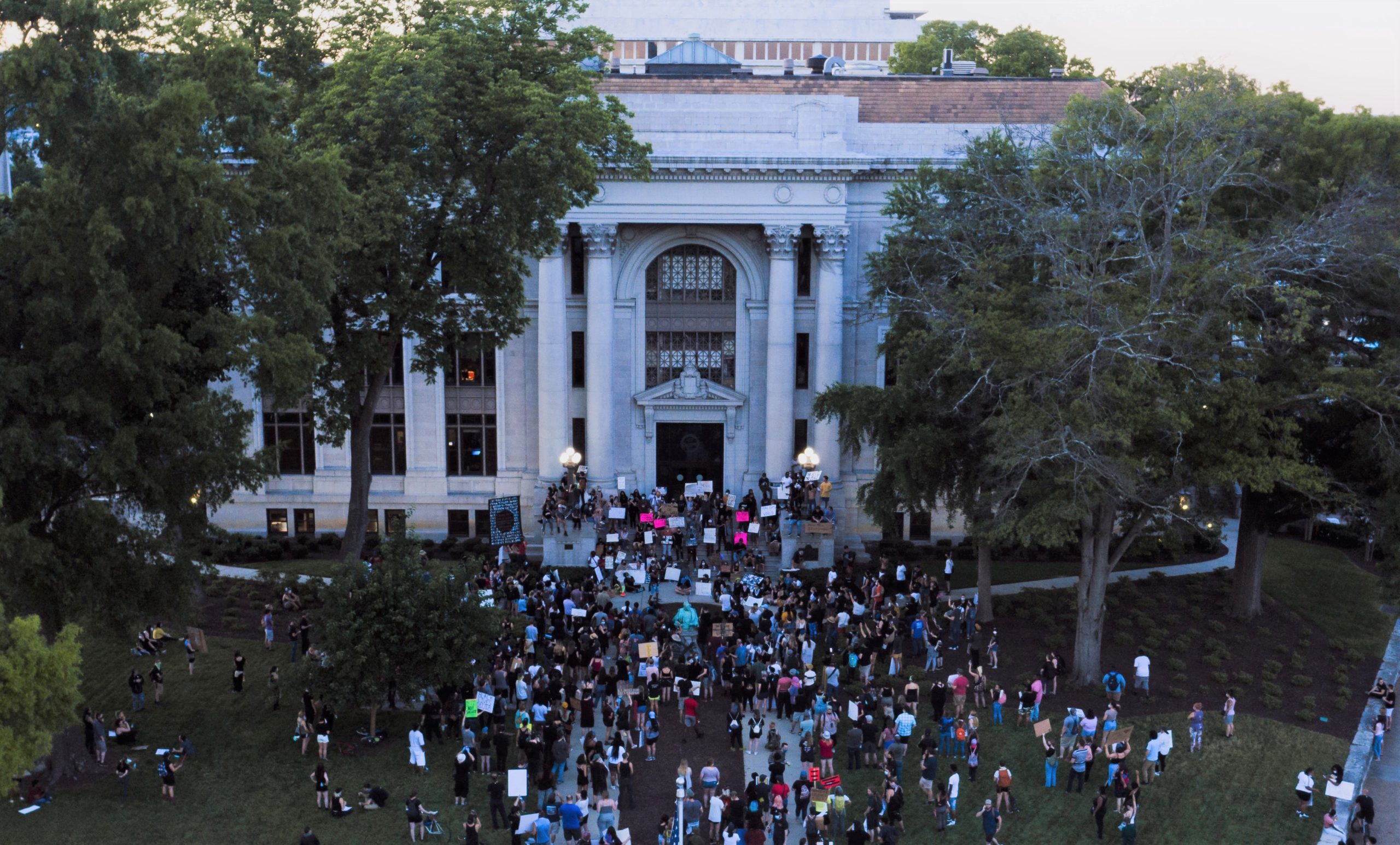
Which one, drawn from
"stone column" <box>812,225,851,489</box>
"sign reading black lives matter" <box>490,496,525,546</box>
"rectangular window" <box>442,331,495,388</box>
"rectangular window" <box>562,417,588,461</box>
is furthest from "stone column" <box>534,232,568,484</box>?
"stone column" <box>812,225,851,489</box>

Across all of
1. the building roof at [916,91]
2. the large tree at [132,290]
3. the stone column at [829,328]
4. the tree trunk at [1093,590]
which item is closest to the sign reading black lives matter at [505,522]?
the stone column at [829,328]

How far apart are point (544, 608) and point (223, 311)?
12.7m

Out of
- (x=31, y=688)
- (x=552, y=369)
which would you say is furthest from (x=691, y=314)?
(x=31, y=688)

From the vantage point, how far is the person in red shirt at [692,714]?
2877 cm

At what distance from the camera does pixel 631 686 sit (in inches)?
1182

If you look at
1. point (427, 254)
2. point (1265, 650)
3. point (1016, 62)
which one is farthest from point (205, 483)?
point (1016, 62)

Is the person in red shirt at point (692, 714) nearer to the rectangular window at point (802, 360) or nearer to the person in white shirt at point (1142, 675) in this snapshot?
the person in white shirt at point (1142, 675)

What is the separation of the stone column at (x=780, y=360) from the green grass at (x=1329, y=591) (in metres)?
17.3

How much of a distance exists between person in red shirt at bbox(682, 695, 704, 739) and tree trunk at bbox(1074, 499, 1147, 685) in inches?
406

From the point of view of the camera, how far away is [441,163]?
32312 mm

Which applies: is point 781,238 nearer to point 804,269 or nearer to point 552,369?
point 804,269

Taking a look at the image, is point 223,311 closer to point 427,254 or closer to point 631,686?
point 427,254

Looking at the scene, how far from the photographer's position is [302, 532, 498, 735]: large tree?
89.1 ft

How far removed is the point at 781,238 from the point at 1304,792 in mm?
26162
